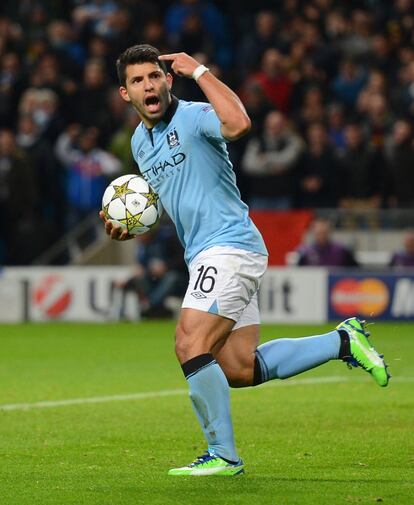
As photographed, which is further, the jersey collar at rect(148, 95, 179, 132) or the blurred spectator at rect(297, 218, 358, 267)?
the blurred spectator at rect(297, 218, 358, 267)

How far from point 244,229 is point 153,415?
320 centimetres

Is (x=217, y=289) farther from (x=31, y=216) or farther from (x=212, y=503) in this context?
(x=31, y=216)

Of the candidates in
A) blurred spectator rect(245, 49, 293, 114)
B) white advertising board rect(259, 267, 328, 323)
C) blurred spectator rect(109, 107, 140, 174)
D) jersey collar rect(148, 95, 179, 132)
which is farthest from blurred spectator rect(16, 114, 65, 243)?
jersey collar rect(148, 95, 179, 132)

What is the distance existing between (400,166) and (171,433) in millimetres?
10885

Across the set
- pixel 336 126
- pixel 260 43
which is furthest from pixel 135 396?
pixel 260 43

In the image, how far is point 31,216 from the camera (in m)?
21.0

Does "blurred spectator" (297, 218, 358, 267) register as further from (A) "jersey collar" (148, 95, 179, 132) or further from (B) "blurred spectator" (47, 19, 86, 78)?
(A) "jersey collar" (148, 95, 179, 132)

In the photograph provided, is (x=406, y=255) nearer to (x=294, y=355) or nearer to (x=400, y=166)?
(x=400, y=166)

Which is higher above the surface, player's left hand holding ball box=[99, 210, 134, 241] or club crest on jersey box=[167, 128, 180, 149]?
club crest on jersey box=[167, 128, 180, 149]

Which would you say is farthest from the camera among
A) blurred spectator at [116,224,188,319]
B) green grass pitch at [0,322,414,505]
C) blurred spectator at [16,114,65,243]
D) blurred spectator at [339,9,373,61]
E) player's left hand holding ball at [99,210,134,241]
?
blurred spectator at [339,9,373,61]

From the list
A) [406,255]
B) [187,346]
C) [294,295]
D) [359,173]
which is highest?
[359,173]

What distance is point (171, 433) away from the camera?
934 centimetres

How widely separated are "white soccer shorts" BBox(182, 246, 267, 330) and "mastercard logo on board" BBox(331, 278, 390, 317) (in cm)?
1162

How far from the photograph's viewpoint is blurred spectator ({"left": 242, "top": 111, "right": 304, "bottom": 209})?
19703 mm
